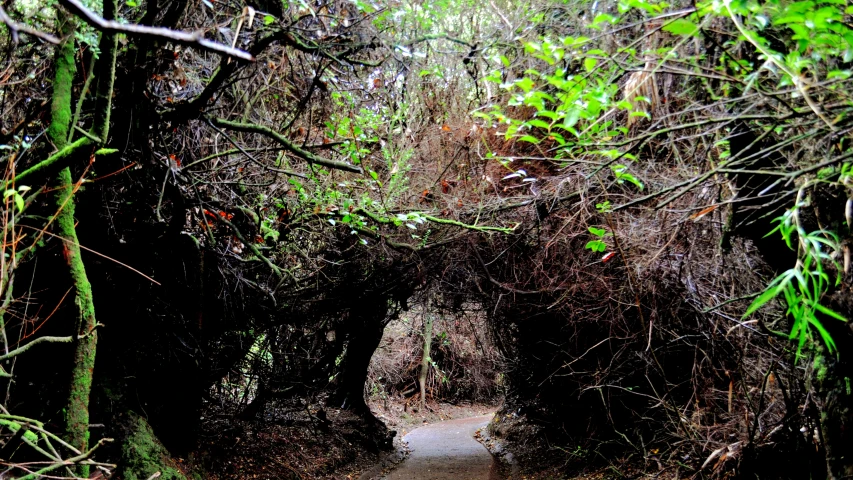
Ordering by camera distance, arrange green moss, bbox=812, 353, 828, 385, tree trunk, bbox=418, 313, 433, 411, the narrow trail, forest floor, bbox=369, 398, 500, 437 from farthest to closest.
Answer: tree trunk, bbox=418, 313, 433, 411, forest floor, bbox=369, 398, 500, 437, the narrow trail, green moss, bbox=812, 353, 828, 385

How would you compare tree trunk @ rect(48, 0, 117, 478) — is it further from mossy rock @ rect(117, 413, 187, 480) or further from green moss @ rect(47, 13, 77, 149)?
mossy rock @ rect(117, 413, 187, 480)

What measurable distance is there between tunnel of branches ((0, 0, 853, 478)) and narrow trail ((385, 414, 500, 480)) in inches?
76.3

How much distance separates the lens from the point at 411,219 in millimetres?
5590

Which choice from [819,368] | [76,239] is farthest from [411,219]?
[819,368]

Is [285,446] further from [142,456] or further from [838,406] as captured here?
[838,406]

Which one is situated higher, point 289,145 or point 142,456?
point 289,145

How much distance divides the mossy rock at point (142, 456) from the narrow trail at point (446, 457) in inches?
190

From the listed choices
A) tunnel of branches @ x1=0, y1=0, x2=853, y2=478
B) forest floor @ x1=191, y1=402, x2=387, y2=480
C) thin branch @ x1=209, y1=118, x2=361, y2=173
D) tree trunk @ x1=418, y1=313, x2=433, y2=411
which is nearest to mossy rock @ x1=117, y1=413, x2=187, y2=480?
tunnel of branches @ x1=0, y1=0, x2=853, y2=478

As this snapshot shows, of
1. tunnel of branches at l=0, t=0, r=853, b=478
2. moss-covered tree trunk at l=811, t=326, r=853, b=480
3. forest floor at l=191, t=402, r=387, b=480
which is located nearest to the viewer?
moss-covered tree trunk at l=811, t=326, r=853, b=480

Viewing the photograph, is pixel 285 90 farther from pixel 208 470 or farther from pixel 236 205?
pixel 208 470

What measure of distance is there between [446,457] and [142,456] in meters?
7.33

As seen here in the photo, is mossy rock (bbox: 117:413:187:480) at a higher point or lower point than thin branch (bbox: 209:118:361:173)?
lower

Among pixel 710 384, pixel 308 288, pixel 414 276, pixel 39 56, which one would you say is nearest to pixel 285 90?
pixel 39 56

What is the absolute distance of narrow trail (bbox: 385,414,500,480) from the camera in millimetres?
9375
